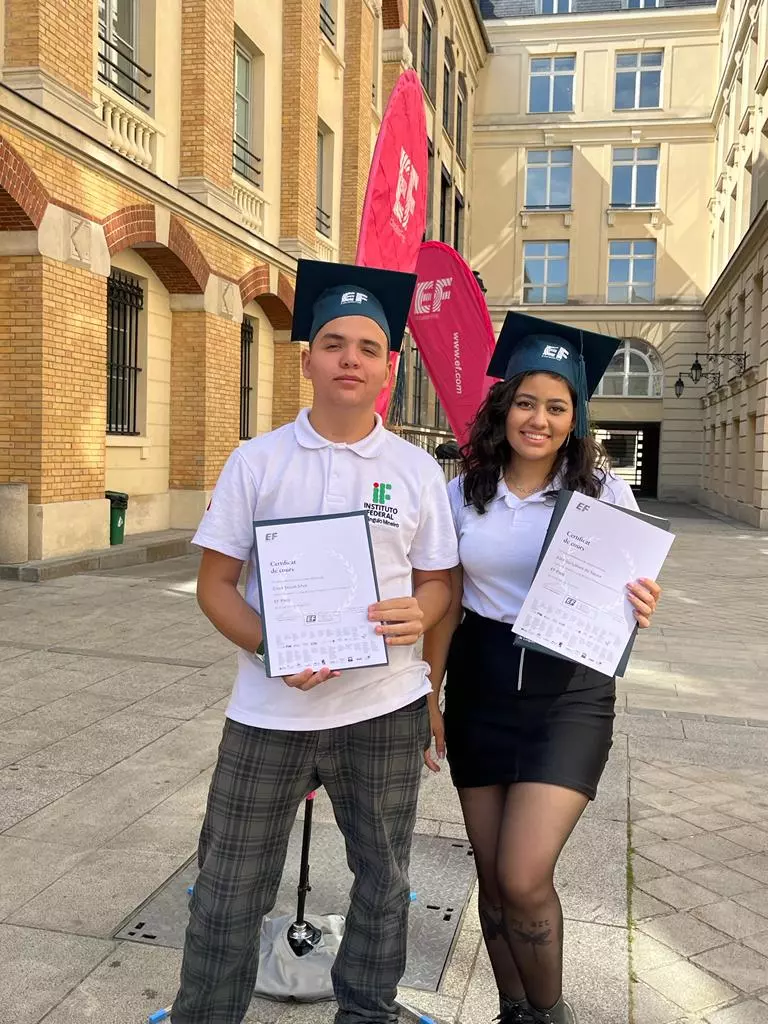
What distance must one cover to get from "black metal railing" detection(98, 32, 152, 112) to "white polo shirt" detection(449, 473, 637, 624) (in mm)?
12195

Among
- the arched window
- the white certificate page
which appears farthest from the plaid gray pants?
the arched window

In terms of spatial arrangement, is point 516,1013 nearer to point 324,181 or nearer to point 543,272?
point 324,181

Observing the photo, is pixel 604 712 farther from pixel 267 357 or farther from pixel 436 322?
pixel 267 357

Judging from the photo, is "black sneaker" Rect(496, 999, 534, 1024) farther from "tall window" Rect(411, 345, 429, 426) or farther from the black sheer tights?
"tall window" Rect(411, 345, 429, 426)

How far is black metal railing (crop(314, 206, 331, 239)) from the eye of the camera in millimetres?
20578

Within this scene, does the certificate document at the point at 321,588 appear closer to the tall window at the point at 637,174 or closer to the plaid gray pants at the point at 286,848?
the plaid gray pants at the point at 286,848

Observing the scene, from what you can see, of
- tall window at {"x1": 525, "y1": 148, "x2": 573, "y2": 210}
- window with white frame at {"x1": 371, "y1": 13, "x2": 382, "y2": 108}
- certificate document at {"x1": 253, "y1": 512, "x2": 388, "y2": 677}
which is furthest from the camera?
tall window at {"x1": 525, "y1": 148, "x2": 573, "y2": 210}

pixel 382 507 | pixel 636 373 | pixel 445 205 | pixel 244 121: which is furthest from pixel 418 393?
pixel 382 507

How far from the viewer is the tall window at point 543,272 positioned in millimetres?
37531

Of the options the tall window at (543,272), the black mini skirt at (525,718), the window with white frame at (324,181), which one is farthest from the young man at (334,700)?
the tall window at (543,272)

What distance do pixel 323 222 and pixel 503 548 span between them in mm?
19349

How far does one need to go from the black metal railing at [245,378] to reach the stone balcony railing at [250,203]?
1.87 m

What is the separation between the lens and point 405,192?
15.1 ft

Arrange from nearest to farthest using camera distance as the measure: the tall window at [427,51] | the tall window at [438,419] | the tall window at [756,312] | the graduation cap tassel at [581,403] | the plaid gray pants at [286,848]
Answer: the plaid gray pants at [286,848] < the graduation cap tassel at [581,403] < the tall window at [756,312] < the tall window at [427,51] < the tall window at [438,419]
